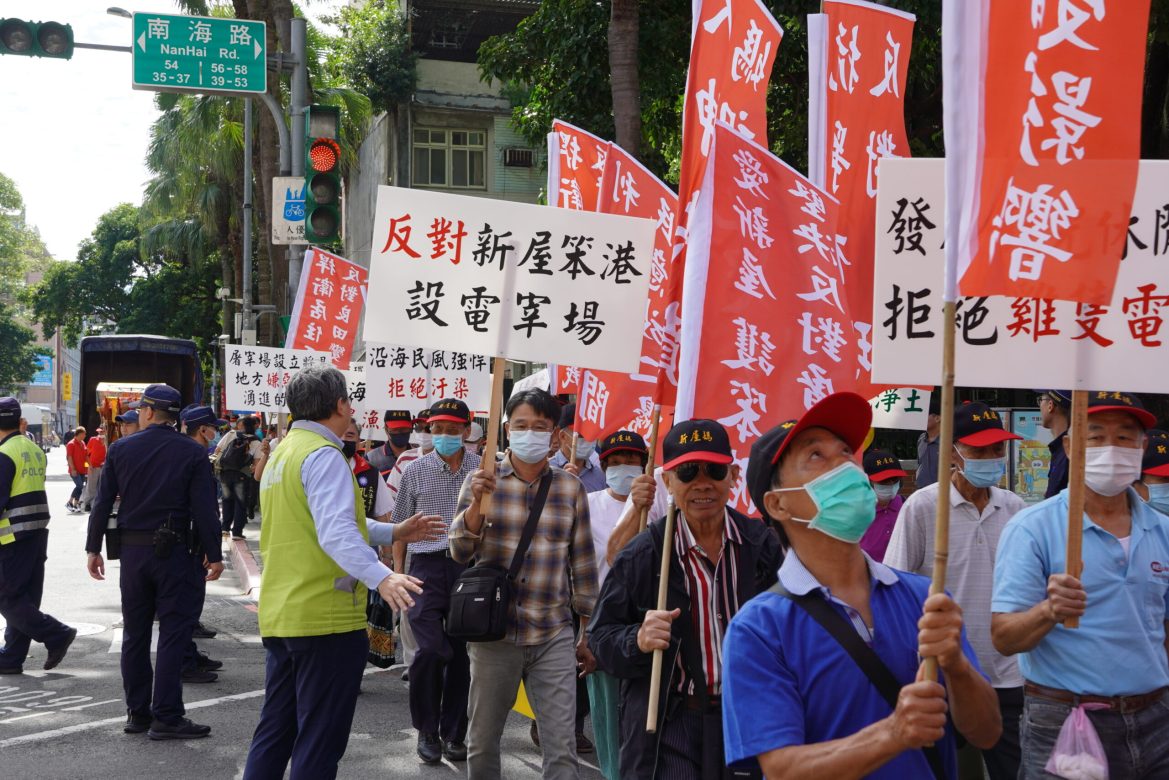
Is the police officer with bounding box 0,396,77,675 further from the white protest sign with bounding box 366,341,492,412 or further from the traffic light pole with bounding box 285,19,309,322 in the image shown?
the traffic light pole with bounding box 285,19,309,322

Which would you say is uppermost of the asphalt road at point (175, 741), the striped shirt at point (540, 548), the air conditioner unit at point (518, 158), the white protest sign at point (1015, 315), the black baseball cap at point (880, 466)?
the air conditioner unit at point (518, 158)

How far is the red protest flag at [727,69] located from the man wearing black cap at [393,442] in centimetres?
521

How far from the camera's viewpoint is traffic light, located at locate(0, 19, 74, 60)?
1232cm

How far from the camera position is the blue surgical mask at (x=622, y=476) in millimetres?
6555

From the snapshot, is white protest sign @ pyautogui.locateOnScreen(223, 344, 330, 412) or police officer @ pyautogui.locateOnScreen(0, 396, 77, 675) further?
white protest sign @ pyautogui.locateOnScreen(223, 344, 330, 412)

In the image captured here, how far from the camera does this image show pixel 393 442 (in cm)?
1098

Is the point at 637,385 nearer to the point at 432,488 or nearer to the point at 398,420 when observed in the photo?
the point at 432,488

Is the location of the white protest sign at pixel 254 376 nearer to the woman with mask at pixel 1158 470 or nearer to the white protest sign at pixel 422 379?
the white protest sign at pixel 422 379

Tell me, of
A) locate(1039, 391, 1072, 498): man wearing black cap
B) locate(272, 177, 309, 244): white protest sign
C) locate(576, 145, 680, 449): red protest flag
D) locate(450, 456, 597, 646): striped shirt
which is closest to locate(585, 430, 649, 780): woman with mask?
locate(576, 145, 680, 449): red protest flag

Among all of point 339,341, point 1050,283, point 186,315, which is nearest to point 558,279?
point 1050,283

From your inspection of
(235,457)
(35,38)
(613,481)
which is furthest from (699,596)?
(235,457)

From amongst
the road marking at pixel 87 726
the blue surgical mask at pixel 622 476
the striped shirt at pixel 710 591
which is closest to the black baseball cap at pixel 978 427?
the striped shirt at pixel 710 591

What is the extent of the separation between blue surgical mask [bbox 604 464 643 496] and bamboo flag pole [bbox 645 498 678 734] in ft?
7.31

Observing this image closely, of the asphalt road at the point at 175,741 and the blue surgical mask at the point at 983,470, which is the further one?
the asphalt road at the point at 175,741
